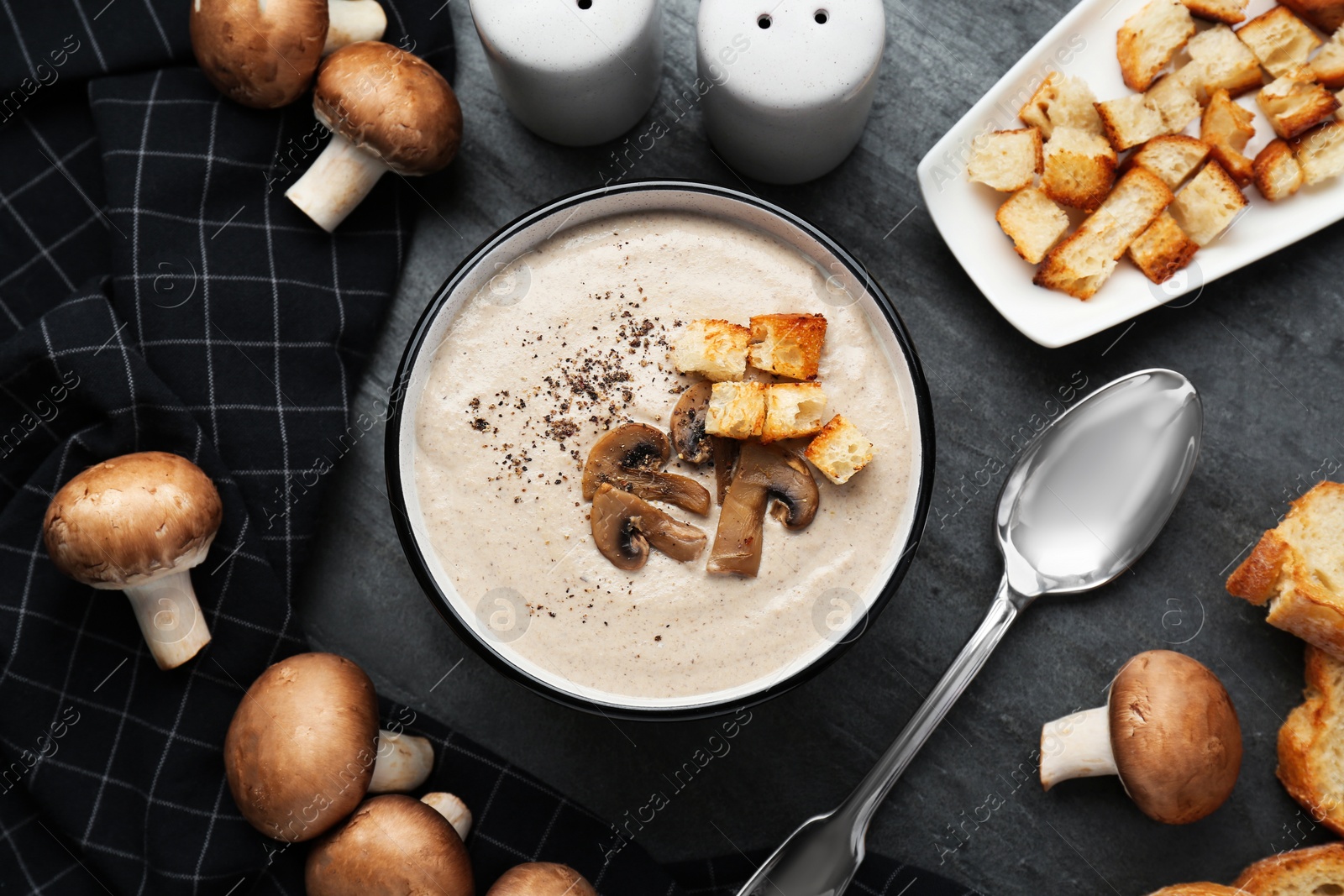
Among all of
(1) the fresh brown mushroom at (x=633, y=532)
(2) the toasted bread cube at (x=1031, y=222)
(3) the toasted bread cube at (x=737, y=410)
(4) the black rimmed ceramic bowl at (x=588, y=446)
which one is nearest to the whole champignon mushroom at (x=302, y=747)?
(4) the black rimmed ceramic bowl at (x=588, y=446)

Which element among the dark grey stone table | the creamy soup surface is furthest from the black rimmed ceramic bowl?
the dark grey stone table

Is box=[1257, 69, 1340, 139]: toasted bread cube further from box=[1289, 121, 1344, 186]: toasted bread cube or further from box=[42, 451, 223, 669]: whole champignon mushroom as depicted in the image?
box=[42, 451, 223, 669]: whole champignon mushroom

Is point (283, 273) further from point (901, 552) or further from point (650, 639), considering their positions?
point (901, 552)

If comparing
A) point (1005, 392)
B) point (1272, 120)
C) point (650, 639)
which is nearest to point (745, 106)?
point (1005, 392)

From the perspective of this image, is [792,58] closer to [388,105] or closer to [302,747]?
[388,105]

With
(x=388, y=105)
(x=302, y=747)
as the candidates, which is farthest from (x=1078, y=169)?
(x=302, y=747)

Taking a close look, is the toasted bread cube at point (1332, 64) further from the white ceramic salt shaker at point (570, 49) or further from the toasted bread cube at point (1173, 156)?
the white ceramic salt shaker at point (570, 49)
